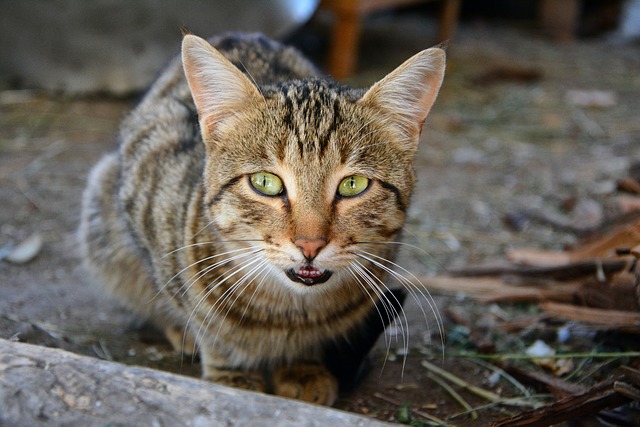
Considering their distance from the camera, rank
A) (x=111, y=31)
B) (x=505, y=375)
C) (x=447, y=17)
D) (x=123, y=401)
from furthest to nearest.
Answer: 1. (x=447, y=17)
2. (x=111, y=31)
3. (x=505, y=375)
4. (x=123, y=401)

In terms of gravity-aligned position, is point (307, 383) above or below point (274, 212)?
below

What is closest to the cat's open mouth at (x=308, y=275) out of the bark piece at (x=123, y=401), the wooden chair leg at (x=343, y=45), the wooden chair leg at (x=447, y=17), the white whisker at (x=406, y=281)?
the white whisker at (x=406, y=281)

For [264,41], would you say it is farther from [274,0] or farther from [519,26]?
[519,26]

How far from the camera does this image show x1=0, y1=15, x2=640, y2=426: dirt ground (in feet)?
9.71

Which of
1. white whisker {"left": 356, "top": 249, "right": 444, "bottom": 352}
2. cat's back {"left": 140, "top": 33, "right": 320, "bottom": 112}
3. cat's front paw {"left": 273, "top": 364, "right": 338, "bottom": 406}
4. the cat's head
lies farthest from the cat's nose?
cat's back {"left": 140, "top": 33, "right": 320, "bottom": 112}

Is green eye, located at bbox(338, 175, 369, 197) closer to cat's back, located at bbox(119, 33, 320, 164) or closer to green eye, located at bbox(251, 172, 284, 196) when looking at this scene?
green eye, located at bbox(251, 172, 284, 196)

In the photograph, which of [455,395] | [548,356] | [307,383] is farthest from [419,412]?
[548,356]

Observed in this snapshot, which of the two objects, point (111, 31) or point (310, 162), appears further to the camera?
point (111, 31)

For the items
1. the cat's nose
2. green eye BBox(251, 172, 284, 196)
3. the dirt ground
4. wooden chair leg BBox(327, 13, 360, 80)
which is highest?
green eye BBox(251, 172, 284, 196)

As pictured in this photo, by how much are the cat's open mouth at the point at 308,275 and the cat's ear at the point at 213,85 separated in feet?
1.89

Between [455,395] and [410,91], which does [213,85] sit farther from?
[455,395]

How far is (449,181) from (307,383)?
257 centimetres

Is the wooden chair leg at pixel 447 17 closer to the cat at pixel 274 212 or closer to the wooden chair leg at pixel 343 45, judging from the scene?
the wooden chair leg at pixel 343 45

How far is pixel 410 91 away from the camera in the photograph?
8.23ft
